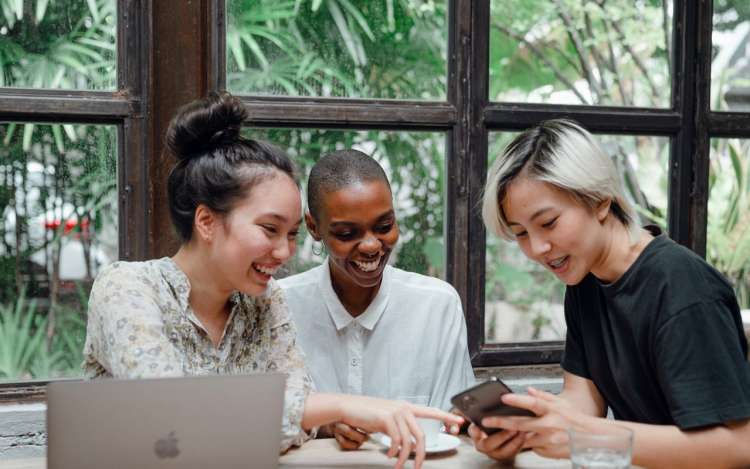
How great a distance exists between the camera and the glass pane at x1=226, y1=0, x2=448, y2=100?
242 cm

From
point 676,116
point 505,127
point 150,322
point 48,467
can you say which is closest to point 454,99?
point 505,127

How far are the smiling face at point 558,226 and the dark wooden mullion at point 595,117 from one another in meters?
0.93

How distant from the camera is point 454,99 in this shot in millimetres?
2557

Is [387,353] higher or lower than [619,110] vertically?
lower

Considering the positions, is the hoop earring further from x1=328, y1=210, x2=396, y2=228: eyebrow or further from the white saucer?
the white saucer

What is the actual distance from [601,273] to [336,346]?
727 millimetres

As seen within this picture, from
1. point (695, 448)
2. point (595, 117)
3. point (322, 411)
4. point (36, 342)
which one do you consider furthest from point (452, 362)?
point (36, 342)

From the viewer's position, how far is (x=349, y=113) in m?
2.47

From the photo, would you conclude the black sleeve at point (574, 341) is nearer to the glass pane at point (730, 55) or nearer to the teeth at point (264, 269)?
the teeth at point (264, 269)

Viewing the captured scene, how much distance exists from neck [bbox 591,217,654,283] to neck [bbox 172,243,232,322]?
76cm

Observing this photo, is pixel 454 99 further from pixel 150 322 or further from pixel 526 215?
pixel 150 322

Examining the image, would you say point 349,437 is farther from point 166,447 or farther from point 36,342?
point 36,342

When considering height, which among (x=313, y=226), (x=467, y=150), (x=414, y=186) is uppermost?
(x=467, y=150)

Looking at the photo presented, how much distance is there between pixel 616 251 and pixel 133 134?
4.41ft
